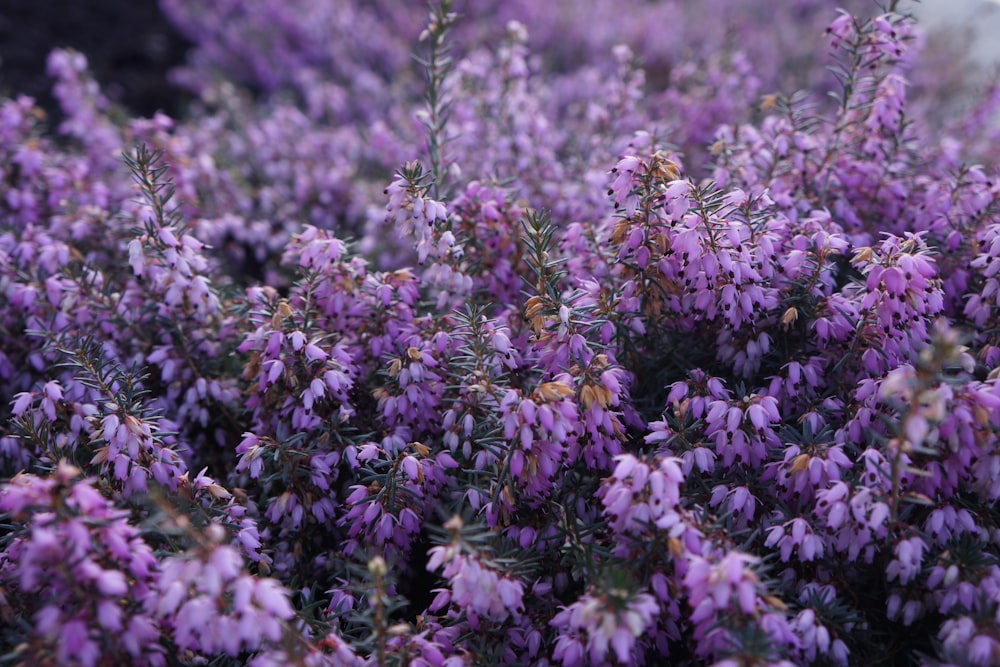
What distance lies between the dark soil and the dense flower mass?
371 centimetres

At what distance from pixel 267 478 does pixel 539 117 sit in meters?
3.17

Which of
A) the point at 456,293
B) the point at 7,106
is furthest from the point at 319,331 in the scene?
the point at 7,106

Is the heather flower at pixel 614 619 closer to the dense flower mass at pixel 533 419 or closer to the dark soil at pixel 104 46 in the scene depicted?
the dense flower mass at pixel 533 419

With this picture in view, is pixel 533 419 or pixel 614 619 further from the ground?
pixel 533 419

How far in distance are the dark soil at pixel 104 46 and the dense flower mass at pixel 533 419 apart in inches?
146

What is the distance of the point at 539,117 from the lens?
5039 millimetres

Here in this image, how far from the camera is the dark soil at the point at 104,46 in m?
7.84

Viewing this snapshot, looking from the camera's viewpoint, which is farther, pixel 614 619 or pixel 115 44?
pixel 115 44

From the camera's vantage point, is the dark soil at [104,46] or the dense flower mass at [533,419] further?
the dark soil at [104,46]

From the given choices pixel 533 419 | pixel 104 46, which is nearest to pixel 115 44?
pixel 104 46

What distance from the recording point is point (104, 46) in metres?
8.78

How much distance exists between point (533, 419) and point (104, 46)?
8778mm

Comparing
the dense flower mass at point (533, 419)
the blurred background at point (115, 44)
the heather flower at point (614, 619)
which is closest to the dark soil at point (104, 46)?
the blurred background at point (115, 44)

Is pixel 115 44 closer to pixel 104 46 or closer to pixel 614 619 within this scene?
pixel 104 46
